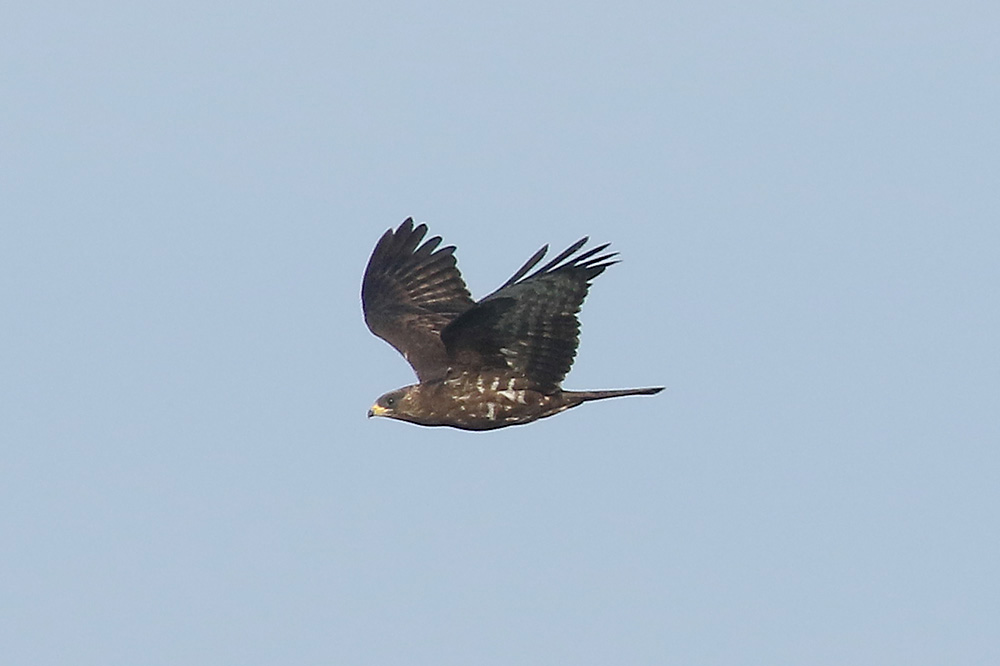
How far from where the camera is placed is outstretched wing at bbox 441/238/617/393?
16594 mm

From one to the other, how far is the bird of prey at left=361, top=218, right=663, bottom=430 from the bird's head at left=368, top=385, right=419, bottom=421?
10 mm

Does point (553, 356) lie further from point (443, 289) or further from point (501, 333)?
point (443, 289)

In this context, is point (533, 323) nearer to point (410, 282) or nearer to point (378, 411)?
point (378, 411)

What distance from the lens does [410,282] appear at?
2053cm

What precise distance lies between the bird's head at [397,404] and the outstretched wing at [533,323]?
849 millimetres

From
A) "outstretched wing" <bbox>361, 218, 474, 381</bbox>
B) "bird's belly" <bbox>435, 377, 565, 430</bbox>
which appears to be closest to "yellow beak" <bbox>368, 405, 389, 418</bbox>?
"bird's belly" <bbox>435, 377, 565, 430</bbox>

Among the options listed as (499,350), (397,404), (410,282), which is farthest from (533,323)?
(410,282)

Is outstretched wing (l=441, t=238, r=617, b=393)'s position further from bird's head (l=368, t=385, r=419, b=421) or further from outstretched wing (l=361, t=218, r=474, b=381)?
outstretched wing (l=361, t=218, r=474, b=381)

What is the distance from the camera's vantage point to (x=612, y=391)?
705 inches

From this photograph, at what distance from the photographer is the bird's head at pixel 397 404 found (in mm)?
18422

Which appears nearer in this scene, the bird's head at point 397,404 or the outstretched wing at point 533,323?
the outstretched wing at point 533,323

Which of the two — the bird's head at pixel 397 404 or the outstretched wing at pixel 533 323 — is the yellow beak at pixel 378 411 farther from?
the outstretched wing at pixel 533 323

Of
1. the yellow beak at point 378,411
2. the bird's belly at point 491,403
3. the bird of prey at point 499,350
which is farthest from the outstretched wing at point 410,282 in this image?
the bird's belly at point 491,403

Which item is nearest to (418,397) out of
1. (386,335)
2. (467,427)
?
(467,427)
